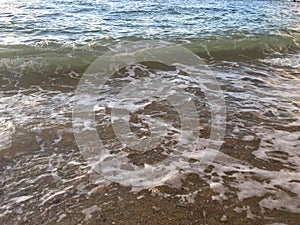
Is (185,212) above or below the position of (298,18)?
above

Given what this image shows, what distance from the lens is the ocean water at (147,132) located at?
2.99 metres

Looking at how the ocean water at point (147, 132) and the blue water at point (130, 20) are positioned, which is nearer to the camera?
the ocean water at point (147, 132)

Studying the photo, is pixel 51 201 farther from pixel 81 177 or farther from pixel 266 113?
pixel 266 113

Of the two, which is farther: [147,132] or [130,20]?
[130,20]

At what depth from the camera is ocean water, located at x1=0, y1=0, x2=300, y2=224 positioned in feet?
9.82

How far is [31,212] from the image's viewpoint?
2889 mm

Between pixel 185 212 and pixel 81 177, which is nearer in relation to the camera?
pixel 185 212

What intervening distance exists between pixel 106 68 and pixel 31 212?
5.06 metres

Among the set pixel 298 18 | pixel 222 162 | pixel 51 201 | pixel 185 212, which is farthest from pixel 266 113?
pixel 298 18

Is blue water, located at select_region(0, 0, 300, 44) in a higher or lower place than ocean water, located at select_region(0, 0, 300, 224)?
lower

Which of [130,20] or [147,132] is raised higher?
[147,132]

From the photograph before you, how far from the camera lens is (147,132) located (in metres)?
4.38

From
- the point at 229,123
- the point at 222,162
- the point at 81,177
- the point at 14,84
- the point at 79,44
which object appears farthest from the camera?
the point at 79,44

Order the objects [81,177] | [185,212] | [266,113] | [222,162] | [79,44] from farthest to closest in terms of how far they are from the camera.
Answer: [79,44], [266,113], [222,162], [81,177], [185,212]
